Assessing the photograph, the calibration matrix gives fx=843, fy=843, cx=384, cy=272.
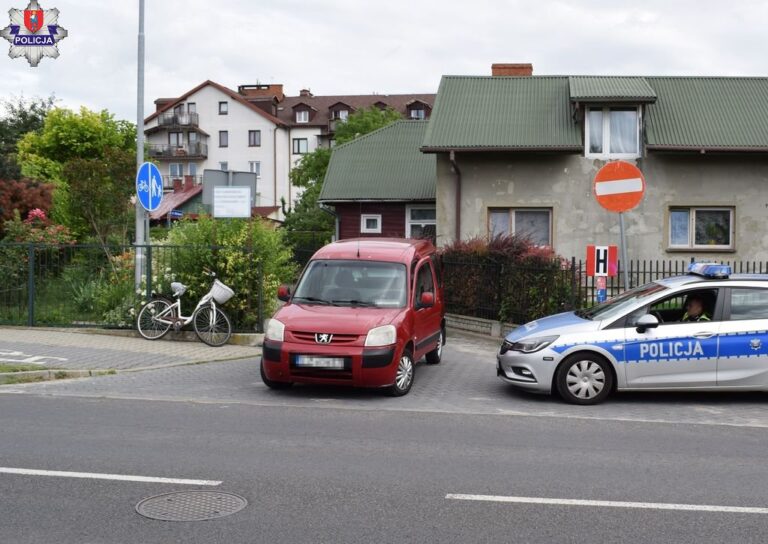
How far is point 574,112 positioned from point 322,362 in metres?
14.6

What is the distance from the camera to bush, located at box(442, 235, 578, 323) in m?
15.2

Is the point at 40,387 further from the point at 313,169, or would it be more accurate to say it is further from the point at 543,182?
the point at 313,169

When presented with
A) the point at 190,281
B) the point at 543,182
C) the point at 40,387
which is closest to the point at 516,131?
the point at 543,182

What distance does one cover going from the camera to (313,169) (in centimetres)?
5297

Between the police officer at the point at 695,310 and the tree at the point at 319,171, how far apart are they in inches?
1578

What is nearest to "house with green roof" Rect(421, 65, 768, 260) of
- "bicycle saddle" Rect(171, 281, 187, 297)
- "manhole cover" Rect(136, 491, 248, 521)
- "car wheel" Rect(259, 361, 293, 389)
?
"bicycle saddle" Rect(171, 281, 187, 297)

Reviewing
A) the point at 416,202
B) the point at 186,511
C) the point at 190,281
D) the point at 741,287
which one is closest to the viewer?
the point at 186,511

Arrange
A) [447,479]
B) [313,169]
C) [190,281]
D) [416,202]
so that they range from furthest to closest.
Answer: [313,169] < [416,202] < [190,281] < [447,479]

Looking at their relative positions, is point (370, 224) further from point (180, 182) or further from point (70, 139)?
point (180, 182)

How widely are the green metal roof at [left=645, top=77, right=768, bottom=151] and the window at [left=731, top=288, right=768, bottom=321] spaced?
1158 centimetres

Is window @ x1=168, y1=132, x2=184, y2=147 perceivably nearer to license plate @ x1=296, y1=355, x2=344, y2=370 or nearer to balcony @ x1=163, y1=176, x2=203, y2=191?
balcony @ x1=163, y1=176, x2=203, y2=191

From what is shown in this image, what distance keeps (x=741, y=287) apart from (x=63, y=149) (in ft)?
171

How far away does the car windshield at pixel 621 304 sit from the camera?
1019 cm

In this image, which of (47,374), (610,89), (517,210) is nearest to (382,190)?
(517,210)
